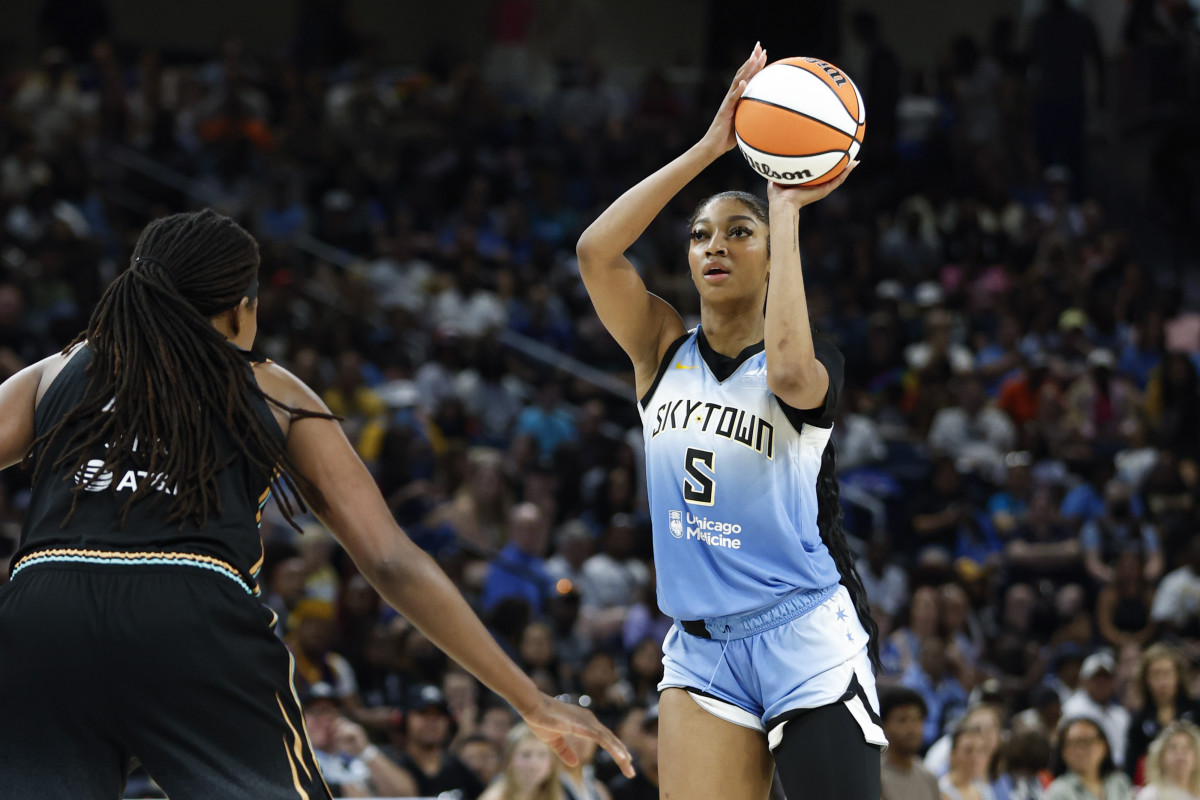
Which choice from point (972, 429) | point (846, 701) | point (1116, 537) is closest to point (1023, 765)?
point (1116, 537)

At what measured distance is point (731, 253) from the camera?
13.4 feet

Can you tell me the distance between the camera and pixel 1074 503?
11.9 m

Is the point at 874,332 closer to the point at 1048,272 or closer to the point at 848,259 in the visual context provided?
the point at 848,259

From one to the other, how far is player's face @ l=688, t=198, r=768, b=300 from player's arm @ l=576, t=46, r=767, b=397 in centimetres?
15

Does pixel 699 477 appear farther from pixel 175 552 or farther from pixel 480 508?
pixel 480 508

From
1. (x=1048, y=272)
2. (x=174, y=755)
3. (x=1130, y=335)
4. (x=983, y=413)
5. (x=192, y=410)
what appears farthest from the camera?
(x=1048, y=272)

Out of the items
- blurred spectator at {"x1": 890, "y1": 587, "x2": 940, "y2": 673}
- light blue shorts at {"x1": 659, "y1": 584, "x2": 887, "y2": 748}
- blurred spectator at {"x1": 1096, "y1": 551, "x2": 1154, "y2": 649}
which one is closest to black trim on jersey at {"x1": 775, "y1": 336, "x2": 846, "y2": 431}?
light blue shorts at {"x1": 659, "y1": 584, "x2": 887, "y2": 748}

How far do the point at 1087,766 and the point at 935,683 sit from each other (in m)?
1.63

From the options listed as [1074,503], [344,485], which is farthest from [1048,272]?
[344,485]

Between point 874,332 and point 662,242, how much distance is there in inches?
99.2

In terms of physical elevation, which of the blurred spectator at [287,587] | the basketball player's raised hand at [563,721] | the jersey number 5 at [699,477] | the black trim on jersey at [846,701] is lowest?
the blurred spectator at [287,587]

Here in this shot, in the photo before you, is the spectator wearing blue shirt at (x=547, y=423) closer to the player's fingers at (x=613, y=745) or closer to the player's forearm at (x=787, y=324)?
the player's forearm at (x=787, y=324)

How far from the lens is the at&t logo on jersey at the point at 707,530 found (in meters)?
3.88

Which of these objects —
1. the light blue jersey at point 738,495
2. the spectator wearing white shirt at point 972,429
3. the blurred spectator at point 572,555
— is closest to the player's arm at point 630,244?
the light blue jersey at point 738,495
